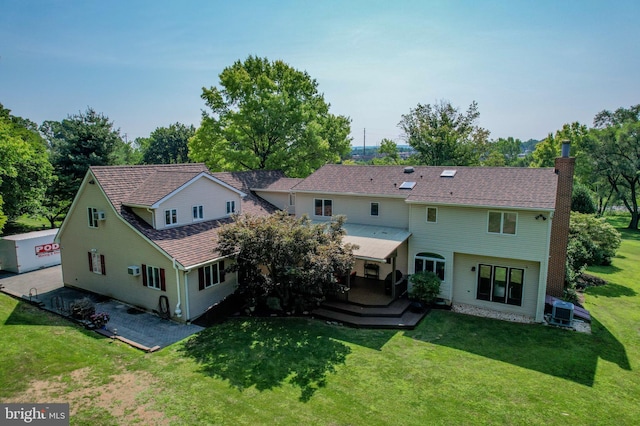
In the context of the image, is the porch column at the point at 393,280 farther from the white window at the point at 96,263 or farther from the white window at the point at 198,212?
the white window at the point at 96,263

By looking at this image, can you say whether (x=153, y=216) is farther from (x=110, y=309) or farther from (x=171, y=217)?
(x=110, y=309)

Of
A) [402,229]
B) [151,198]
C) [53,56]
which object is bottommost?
[402,229]

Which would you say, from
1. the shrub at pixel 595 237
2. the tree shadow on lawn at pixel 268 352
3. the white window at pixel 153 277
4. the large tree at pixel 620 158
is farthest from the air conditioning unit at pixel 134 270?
the large tree at pixel 620 158

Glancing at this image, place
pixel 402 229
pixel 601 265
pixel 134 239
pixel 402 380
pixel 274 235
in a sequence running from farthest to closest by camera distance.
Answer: pixel 601 265 → pixel 402 229 → pixel 134 239 → pixel 274 235 → pixel 402 380

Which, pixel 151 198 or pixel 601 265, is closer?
pixel 151 198

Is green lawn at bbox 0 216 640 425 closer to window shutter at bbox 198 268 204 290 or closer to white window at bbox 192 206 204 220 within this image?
window shutter at bbox 198 268 204 290

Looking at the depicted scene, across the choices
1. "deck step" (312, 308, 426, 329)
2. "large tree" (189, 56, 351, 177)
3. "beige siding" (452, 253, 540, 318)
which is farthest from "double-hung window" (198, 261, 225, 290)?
"large tree" (189, 56, 351, 177)

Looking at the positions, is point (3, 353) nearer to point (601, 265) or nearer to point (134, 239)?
point (134, 239)

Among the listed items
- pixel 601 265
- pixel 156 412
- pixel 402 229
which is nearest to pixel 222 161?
pixel 402 229
